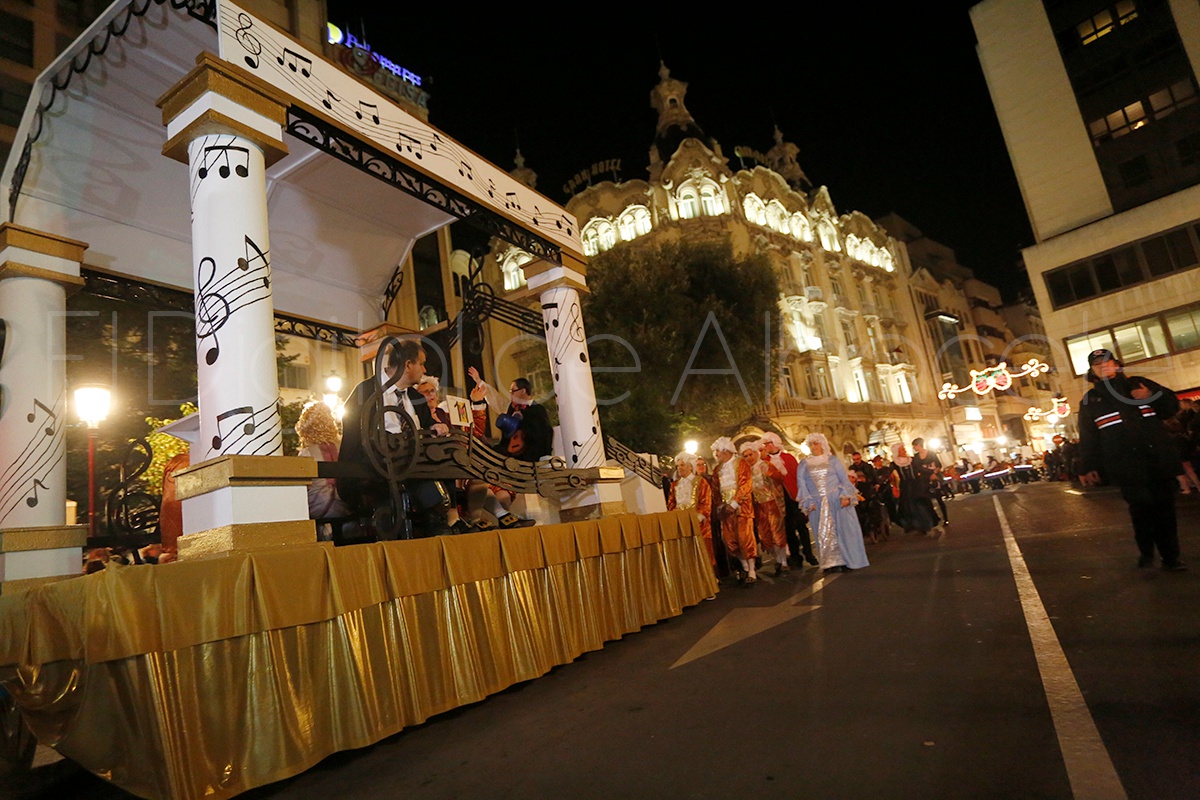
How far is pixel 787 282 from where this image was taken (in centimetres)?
3928

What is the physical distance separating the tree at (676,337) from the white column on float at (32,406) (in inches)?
608

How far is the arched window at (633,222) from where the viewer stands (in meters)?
36.7

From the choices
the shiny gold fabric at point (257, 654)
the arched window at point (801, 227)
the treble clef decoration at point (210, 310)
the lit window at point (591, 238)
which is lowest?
the shiny gold fabric at point (257, 654)

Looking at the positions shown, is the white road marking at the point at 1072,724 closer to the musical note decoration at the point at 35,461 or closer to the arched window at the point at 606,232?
the musical note decoration at the point at 35,461

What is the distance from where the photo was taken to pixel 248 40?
495 centimetres

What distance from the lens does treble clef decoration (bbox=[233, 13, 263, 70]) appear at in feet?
16.0

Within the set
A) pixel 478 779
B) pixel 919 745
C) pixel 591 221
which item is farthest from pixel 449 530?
pixel 591 221

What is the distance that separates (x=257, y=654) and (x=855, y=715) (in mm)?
3025

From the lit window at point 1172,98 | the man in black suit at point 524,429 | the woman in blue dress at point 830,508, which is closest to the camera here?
the man in black suit at point 524,429

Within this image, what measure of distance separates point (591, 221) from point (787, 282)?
1235 cm

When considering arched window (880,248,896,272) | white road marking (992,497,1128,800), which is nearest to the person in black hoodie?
white road marking (992,497,1128,800)

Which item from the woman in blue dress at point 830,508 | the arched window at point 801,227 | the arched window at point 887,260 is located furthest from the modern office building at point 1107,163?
the woman in blue dress at point 830,508

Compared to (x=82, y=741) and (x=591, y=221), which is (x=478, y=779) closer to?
(x=82, y=741)

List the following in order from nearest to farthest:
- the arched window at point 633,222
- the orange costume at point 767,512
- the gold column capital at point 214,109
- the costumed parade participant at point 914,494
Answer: the gold column capital at point 214,109 → the orange costume at point 767,512 → the costumed parade participant at point 914,494 → the arched window at point 633,222
